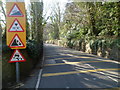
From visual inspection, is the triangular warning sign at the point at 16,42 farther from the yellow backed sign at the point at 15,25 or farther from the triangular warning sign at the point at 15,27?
the triangular warning sign at the point at 15,27

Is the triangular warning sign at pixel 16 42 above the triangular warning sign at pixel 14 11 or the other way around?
the other way around

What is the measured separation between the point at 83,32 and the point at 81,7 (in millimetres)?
4841

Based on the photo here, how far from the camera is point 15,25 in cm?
472

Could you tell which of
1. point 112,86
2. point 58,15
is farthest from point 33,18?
point 58,15

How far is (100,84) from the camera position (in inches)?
194

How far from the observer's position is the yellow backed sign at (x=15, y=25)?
4676 mm

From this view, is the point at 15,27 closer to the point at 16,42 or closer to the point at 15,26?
the point at 15,26

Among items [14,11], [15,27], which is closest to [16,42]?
[15,27]

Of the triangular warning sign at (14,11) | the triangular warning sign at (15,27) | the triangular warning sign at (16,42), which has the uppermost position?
the triangular warning sign at (14,11)

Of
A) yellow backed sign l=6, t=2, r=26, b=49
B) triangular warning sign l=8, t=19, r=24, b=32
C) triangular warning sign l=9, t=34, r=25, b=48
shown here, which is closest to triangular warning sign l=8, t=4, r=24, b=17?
yellow backed sign l=6, t=2, r=26, b=49

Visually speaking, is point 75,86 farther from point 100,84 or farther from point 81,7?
point 81,7

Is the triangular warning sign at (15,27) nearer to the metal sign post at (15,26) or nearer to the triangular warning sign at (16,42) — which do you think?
the metal sign post at (15,26)

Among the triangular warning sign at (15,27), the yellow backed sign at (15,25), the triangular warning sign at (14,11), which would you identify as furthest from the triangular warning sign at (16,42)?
the triangular warning sign at (14,11)

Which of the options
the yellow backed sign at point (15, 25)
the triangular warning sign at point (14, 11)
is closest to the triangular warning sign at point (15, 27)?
the yellow backed sign at point (15, 25)
